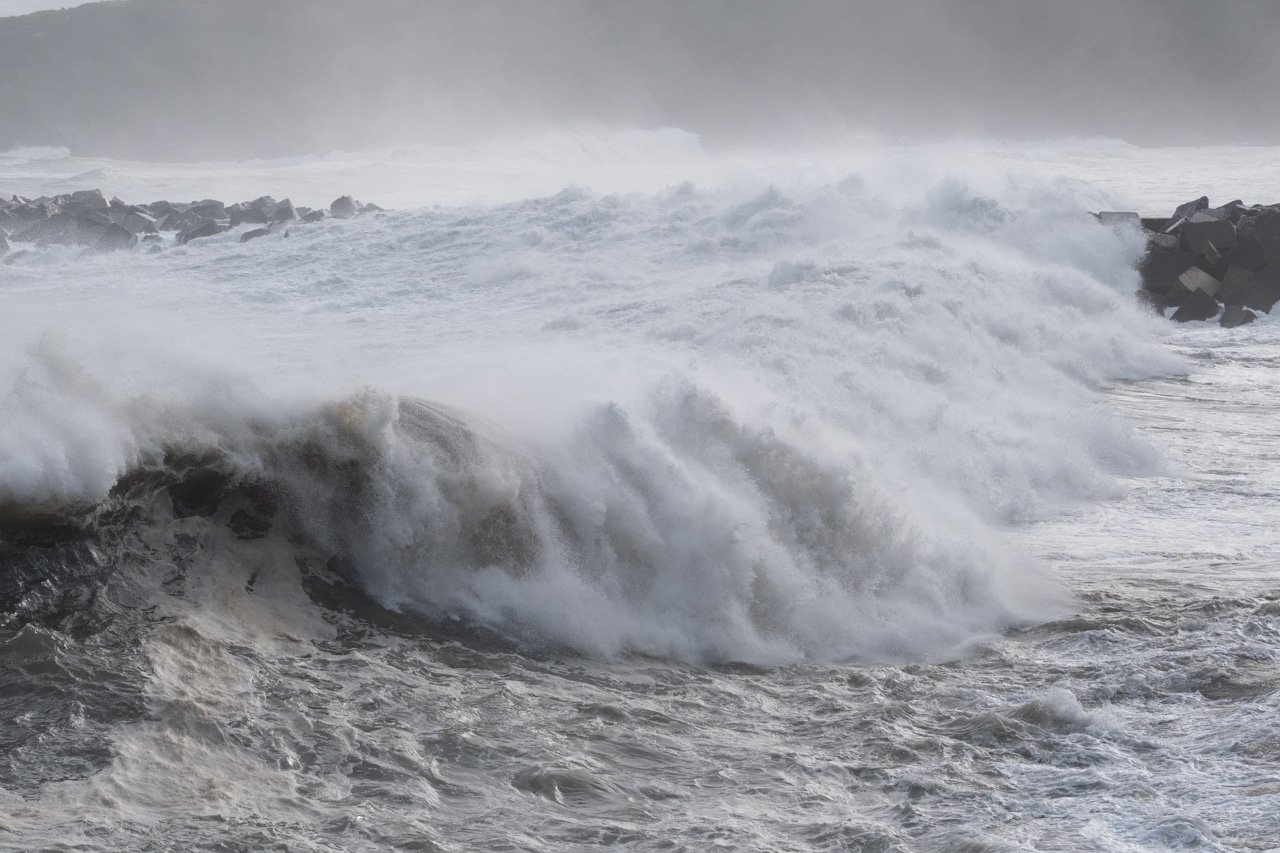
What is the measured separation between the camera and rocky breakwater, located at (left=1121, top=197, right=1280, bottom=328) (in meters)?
19.5

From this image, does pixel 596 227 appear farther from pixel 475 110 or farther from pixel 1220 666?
pixel 475 110

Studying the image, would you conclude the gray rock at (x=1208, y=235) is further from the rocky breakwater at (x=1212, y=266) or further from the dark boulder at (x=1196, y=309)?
the dark boulder at (x=1196, y=309)

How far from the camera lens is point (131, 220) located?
26.0 m

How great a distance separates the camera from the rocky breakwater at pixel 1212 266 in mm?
19500

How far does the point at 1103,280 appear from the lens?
65.3 ft

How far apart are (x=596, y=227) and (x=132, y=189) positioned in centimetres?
2178

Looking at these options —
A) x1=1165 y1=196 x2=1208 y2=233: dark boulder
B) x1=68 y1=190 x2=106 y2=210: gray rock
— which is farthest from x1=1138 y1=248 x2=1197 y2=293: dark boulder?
x1=68 y1=190 x2=106 y2=210: gray rock

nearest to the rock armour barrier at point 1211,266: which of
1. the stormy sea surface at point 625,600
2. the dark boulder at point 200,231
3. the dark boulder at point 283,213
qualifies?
the stormy sea surface at point 625,600

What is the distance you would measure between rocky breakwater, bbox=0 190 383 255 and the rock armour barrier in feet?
45.6

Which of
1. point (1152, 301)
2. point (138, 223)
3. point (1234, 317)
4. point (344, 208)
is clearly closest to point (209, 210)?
point (138, 223)

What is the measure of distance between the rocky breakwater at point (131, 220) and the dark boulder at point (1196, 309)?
14245 millimetres

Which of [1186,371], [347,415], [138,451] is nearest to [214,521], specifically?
[138,451]

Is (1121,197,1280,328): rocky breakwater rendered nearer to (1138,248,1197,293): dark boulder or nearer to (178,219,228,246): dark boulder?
(1138,248,1197,293): dark boulder

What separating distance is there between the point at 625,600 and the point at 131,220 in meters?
21.9
